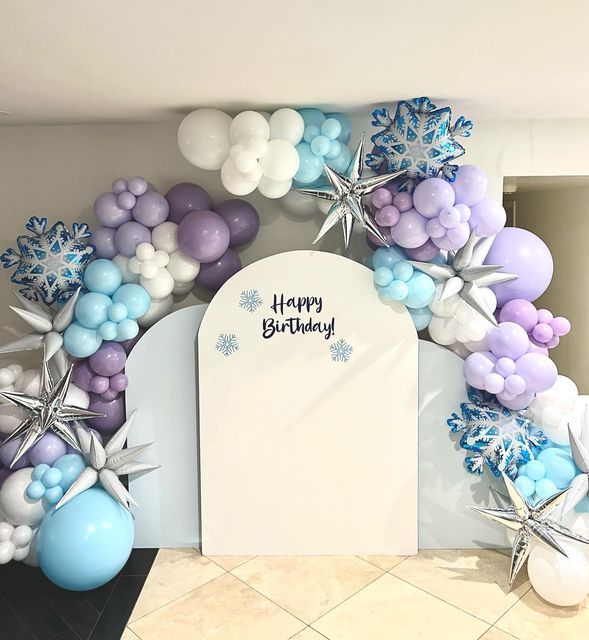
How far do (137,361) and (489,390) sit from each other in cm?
174

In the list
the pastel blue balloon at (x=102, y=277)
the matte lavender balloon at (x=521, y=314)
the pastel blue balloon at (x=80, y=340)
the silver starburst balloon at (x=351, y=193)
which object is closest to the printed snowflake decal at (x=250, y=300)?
the silver starburst balloon at (x=351, y=193)

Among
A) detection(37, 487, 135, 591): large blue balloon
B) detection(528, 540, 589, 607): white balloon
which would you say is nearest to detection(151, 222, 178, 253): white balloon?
detection(37, 487, 135, 591): large blue balloon

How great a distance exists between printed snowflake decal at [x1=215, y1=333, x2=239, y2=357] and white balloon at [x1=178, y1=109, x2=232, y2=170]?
0.85 metres

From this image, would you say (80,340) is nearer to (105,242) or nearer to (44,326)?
(44,326)

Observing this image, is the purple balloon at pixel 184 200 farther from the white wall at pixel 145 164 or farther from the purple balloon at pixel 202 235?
the white wall at pixel 145 164

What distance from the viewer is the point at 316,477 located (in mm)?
3018

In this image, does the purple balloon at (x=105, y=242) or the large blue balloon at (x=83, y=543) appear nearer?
the large blue balloon at (x=83, y=543)

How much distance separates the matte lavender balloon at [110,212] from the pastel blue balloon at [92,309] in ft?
1.26

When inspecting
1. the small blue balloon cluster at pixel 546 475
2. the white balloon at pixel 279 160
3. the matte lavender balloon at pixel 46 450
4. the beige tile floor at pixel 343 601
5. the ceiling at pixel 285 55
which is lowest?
the beige tile floor at pixel 343 601

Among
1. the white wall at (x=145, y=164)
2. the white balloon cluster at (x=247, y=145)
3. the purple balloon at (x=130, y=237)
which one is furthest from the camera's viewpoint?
the white wall at (x=145, y=164)

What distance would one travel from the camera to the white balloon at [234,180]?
2.72 m

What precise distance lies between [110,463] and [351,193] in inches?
68.8

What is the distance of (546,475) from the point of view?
2787 millimetres

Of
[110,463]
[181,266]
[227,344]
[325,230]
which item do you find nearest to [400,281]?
[325,230]
